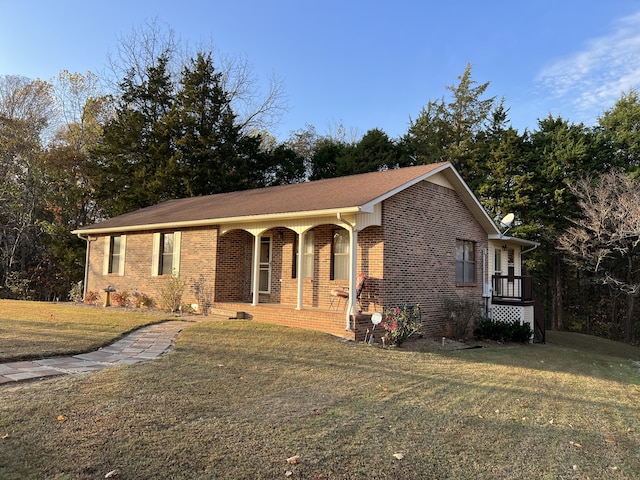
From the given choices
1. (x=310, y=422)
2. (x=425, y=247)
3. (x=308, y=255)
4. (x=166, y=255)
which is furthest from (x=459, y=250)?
(x=310, y=422)

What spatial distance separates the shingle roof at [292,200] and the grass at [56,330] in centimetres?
365

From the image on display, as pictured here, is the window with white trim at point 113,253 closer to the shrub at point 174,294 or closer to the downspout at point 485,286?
the shrub at point 174,294

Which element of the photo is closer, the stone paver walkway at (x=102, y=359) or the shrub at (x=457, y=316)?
the stone paver walkway at (x=102, y=359)

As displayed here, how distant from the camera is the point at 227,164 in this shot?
84.4 feet

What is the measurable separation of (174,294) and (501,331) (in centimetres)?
975

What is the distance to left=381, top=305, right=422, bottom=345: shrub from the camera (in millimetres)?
9574

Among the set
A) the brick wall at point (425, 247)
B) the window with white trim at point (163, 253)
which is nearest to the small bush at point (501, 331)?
the brick wall at point (425, 247)

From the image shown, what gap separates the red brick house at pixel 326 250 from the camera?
10.5 metres

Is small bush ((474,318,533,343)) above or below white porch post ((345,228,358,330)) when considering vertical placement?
below

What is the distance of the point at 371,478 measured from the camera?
10.6 feet

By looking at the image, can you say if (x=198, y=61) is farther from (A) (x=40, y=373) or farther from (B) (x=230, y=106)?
(A) (x=40, y=373)

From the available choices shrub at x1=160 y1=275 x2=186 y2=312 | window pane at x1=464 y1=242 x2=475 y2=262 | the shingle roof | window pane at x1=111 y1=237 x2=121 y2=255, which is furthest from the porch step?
window pane at x1=464 y1=242 x2=475 y2=262

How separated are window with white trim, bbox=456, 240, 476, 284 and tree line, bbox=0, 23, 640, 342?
362 inches

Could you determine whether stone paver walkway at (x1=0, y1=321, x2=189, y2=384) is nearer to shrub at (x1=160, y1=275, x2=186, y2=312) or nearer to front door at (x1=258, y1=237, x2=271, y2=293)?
shrub at (x1=160, y1=275, x2=186, y2=312)
